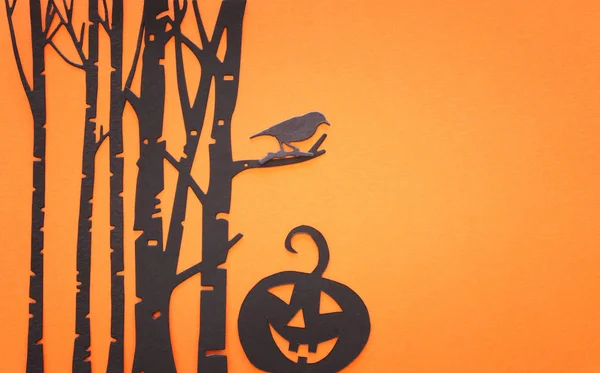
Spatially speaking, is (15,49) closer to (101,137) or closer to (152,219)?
(101,137)

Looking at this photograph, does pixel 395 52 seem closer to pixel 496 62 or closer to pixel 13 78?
pixel 496 62

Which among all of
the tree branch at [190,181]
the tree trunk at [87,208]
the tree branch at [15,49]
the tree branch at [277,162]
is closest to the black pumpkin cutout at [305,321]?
the tree branch at [277,162]

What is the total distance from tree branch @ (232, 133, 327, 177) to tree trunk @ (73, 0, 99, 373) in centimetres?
48

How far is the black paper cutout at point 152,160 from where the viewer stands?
4.89 ft

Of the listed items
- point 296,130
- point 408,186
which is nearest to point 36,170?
point 296,130

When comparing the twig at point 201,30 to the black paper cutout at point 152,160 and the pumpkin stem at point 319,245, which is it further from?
the pumpkin stem at point 319,245

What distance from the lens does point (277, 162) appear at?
1514 mm

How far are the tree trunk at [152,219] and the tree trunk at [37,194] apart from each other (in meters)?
0.32

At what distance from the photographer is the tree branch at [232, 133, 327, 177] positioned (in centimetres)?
151

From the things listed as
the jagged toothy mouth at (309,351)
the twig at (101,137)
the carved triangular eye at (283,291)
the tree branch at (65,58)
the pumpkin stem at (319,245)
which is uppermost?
the tree branch at (65,58)

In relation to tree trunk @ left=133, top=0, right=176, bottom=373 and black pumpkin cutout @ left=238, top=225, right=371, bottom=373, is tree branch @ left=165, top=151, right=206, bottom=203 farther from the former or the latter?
black pumpkin cutout @ left=238, top=225, right=371, bottom=373

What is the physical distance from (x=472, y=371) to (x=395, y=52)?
1.05 metres

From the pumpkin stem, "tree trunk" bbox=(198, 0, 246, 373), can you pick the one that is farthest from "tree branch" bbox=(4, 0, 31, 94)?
the pumpkin stem

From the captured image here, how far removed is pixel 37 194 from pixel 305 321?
0.98 metres
